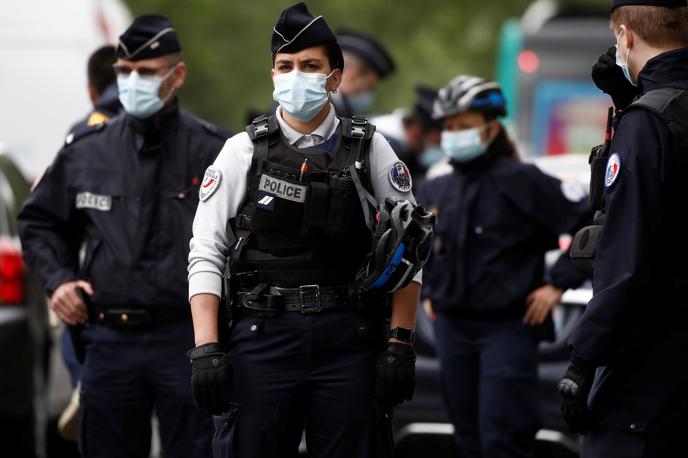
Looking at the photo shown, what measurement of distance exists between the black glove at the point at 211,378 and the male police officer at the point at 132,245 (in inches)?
43.5

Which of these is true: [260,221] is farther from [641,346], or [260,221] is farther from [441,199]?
[441,199]

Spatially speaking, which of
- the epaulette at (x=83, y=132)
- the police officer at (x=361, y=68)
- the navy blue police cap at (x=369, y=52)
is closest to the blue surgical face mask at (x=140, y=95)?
the epaulette at (x=83, y=132)

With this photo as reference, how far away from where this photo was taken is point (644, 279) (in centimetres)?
449

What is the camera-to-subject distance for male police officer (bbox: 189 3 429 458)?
4883mm

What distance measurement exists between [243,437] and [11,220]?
154 inches

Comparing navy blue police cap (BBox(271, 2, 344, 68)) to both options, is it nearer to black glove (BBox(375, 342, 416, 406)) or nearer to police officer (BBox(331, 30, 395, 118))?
black glove (BBox(375, 342, 416, 406))

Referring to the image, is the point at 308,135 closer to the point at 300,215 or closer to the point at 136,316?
the point at 300,215

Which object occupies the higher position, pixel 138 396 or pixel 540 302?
pixel 540 302

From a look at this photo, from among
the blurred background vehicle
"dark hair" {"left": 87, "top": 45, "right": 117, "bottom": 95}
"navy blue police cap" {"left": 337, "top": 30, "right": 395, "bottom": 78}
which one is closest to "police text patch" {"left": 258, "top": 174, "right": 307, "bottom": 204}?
"dark hair" {"left": 87, "top": 45, "right": 117, "bottom": 95}

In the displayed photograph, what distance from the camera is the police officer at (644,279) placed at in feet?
14.7

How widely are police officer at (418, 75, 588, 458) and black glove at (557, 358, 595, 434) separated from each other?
1.97m

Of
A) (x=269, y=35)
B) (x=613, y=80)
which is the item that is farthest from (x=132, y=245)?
(x=269, y=35)

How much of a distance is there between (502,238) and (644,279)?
2380mm

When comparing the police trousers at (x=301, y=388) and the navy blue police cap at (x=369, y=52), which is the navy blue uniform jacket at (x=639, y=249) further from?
the navy blue police cap at (x=369, y=52)
